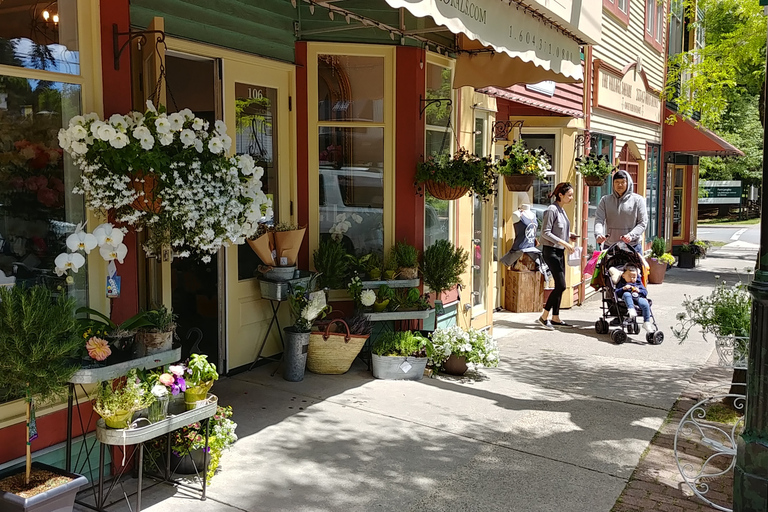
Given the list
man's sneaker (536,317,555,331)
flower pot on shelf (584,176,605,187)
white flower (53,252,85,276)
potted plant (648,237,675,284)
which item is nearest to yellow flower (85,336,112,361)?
white flower (53,252,85,276)

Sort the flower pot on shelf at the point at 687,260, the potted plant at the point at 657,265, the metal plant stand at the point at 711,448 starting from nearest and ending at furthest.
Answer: the metal plant stand at the point at 711,448
the potted plant at the point at 657,265
the flower pot on shelf at the point at 687,260

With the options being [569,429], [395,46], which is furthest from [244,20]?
[569,429]

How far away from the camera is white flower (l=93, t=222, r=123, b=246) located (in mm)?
4045

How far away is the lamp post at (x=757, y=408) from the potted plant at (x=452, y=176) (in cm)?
331

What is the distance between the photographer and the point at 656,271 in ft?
47.2

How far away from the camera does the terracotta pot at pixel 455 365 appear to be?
7.00 m

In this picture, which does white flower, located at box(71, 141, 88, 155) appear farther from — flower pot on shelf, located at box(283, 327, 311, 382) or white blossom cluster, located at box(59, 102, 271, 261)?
flower pot on shelf, located at box(283, 327, 311, 382)

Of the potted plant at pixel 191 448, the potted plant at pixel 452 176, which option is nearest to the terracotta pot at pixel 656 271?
the potted plant at pixel 452 176

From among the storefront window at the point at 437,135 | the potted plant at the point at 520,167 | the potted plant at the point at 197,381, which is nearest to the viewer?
the potted plant at the point at 197,381

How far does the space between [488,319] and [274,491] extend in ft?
16.4

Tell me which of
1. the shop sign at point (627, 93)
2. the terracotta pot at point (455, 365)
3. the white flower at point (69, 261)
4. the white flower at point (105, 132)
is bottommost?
the terracotta pot at point (455, 365)

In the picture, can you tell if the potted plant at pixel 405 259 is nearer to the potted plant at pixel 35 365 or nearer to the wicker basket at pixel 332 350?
the wicker basket at pixel 332 350

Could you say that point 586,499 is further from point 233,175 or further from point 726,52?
point 726,52

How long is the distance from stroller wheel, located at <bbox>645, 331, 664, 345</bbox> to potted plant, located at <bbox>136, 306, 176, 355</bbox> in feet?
21.0
